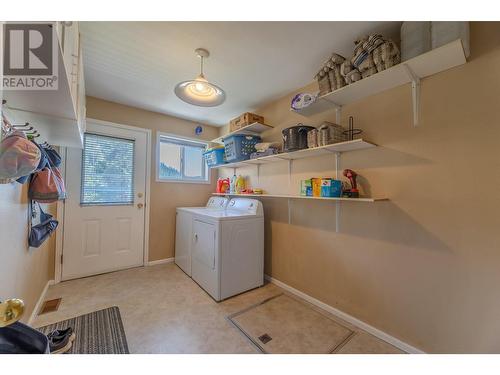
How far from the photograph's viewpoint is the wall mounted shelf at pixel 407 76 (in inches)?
48.6

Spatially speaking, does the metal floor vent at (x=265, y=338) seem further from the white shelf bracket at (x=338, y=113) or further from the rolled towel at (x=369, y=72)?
the rolled towel at (x=369, y=72)

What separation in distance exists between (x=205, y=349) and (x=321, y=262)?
4.26ft

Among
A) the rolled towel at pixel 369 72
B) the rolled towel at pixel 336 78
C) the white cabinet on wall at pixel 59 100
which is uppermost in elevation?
the rolled towel at pixel 336 78

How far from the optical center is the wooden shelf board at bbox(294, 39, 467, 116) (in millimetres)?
1228

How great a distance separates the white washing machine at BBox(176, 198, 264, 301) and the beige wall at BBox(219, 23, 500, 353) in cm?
76

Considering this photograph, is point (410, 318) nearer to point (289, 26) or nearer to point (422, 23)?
point (422, 23)

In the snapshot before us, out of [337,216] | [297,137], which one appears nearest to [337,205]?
[337,216]

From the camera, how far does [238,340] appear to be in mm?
1574

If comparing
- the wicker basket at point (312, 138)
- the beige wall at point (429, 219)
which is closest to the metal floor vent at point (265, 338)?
the beige wall at point (429, 219)

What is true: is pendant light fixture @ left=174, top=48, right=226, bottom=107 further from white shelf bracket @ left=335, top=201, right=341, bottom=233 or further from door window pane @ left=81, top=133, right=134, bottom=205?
door window pane @ left=81, top=133, right=134, bottom=205

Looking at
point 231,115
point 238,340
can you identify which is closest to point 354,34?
point 231,115

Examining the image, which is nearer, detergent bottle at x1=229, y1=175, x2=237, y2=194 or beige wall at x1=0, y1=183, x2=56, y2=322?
beige wall at x1=0, y1=183, x2=56, y2=322

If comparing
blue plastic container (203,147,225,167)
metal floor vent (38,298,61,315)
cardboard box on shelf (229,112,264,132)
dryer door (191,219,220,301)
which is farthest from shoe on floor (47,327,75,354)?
cardboard box on shelf (229,112,264,132)

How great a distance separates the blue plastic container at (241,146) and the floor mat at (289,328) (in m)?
1.80
